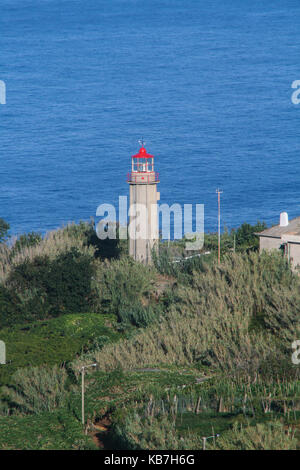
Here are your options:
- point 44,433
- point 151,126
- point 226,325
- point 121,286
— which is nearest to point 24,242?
point 121,286

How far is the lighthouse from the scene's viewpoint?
45.7m

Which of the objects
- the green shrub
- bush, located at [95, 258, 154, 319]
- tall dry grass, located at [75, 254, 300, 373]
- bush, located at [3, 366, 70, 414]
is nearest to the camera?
the green shrub

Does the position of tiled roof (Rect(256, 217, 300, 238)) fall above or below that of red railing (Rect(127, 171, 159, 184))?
below

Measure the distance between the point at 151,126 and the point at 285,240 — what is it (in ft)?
261

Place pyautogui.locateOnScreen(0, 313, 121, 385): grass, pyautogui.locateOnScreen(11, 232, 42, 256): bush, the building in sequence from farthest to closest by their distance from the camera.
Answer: pyautogui.locateOnScreen(11, 232, 42, 256): bush, the building, pyautogui.locateOnScreen(0, 313, 121, 385): grass

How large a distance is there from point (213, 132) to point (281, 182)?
2168cm

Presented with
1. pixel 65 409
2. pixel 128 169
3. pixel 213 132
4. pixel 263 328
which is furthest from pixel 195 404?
pixel 213 132

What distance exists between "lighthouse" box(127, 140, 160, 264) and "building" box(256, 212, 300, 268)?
6.06 m

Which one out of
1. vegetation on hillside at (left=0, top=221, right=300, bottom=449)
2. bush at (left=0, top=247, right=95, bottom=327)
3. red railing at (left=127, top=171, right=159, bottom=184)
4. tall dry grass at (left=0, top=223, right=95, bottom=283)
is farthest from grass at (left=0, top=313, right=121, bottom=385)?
red railing at (left=127, top=171, right=159, bottom=184)

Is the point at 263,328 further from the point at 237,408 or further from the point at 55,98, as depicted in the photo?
the point at 55,98

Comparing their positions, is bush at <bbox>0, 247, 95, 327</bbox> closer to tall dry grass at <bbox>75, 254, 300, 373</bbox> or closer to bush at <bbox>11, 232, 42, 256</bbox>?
tall dry grass at <bbox>75, 254, 300, 373</bbox>

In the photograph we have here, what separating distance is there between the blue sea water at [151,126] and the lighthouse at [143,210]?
1348 inches

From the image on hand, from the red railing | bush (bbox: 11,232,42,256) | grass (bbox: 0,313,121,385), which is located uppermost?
the red railing

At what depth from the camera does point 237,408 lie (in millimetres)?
27406
